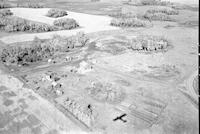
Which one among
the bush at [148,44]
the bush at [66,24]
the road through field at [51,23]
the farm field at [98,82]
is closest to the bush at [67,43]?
the farm field at [98,82]

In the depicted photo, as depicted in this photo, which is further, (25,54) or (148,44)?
(148,44)

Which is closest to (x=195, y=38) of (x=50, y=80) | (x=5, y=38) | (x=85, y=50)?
(x=85, y=50)

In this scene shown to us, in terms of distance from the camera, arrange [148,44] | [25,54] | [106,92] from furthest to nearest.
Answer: [148,44] → [25,54] → [106,92]

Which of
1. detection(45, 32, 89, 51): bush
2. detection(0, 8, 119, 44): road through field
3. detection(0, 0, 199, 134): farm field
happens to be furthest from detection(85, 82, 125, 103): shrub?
detection(0, 8, 119, 44): road through field

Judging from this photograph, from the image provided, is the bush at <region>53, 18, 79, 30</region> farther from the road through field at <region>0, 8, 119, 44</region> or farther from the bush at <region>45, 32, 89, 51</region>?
the bush at <region>45, 32, 89, 51</region>

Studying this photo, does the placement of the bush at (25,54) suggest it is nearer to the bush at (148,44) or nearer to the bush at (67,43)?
the bush at (67,43)

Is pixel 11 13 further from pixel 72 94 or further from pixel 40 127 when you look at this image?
pixel 40 127

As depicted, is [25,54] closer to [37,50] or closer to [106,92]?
[37,50]

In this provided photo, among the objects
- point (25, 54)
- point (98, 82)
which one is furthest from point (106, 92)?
point (25, 54)

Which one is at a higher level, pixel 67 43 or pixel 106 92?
pixel 67 43

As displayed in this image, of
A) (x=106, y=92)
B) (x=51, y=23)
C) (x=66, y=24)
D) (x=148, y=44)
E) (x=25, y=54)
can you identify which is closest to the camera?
(x=106, y=92)
